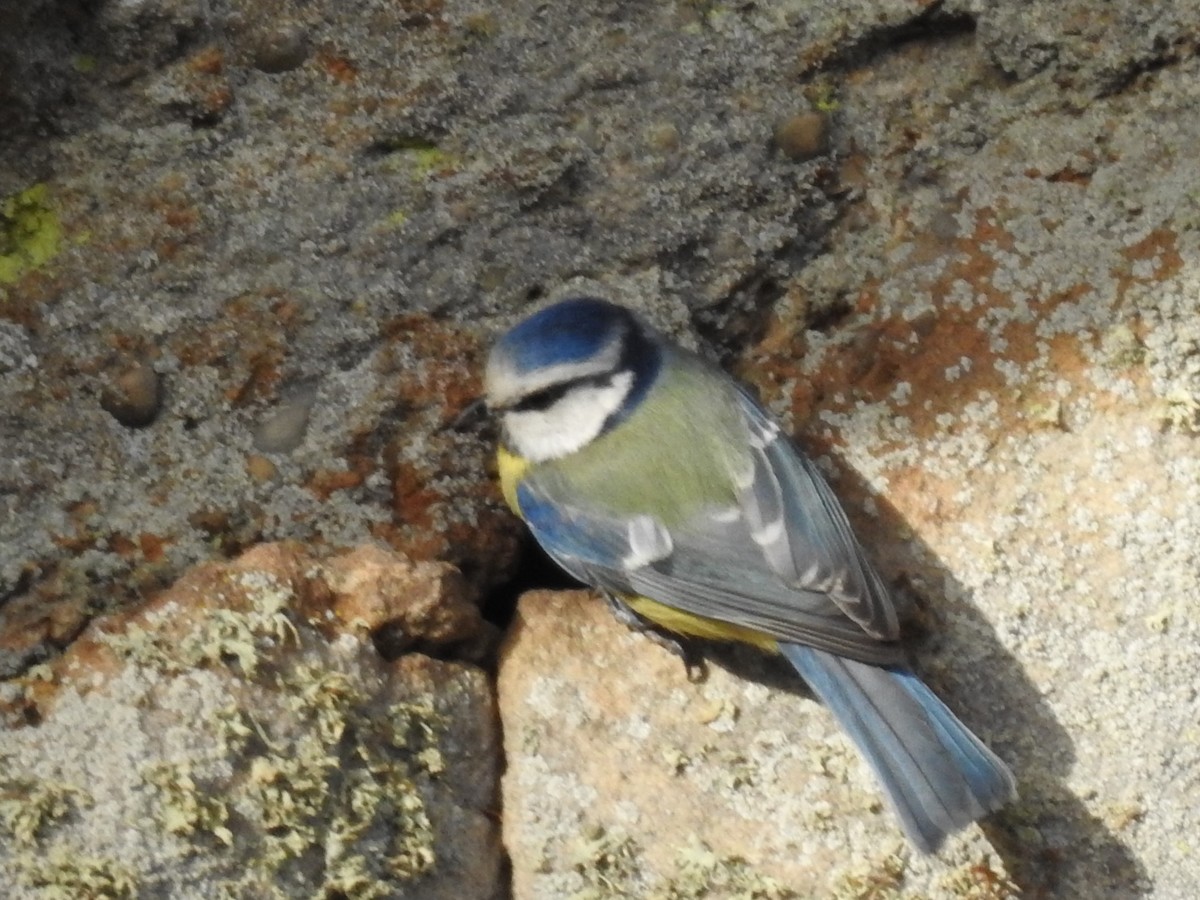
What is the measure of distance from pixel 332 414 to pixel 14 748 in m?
0.47

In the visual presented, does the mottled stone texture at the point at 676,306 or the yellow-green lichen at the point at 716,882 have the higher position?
the mottled stone texture at the point at 676,306

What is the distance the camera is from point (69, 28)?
154 cm

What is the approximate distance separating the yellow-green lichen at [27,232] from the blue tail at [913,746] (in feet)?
3.04

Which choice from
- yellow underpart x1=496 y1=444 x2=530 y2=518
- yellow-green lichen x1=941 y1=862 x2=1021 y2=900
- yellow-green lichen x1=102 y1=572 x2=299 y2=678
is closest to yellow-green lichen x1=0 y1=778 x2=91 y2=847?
yellow-green lichen x1=102 y1=572 x2=299 y2=678

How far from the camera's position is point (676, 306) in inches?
65.3

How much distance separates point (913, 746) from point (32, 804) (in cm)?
86

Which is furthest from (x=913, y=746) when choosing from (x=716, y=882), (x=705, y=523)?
(x=705, y=523)

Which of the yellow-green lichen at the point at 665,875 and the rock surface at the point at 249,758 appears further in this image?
the yellow-green lichen at the point at 665,875

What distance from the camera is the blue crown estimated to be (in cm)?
156

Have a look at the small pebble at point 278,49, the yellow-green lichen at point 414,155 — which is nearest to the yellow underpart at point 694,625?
the yellow-green lichen at point 414,155

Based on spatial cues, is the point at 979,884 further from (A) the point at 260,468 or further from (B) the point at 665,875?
(A) the point at 260,468

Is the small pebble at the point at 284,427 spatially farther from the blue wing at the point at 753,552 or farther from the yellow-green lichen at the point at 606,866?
the yellow-green lichen at the point at 606,866

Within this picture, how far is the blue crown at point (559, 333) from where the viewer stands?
156 cm

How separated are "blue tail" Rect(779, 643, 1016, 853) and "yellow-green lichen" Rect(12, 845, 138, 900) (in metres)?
0.73
